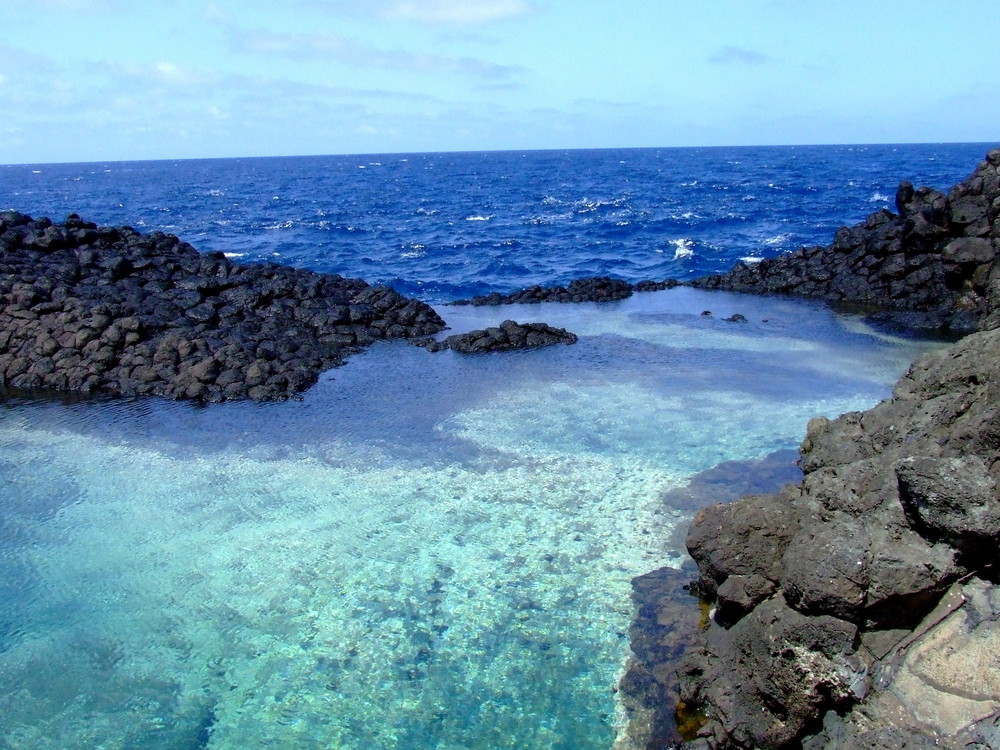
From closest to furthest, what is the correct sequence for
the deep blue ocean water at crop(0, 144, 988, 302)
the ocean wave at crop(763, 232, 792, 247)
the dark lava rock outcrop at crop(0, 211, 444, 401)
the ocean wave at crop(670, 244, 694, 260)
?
the dark lava rock outcrop at crop(0, 211, 444, 401) < the deep blue ocean water at crop(0, 144, 988, 302) < the ocean wave at crop(670, 244, 694, 260) < the ocean wave at crop(763, 232, 792, 247)

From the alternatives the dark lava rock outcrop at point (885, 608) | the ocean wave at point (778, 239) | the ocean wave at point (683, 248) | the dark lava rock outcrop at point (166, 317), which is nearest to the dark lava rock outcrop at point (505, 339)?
the dark lava rock outcrop at point (166, 317)

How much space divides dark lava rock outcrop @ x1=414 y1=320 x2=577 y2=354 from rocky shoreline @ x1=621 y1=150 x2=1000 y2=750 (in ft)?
46.5

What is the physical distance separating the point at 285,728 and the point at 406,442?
8.82 m

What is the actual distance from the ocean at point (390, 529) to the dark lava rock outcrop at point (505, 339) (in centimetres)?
76

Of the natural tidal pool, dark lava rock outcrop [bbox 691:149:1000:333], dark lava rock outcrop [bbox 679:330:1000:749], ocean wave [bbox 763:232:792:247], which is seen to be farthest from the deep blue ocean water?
dark lava rock outcrop [bbox 679:330:1000:749]

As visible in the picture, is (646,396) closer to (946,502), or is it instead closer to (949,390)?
(949,390)

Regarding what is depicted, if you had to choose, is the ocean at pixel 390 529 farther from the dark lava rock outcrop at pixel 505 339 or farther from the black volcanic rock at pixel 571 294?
the black volcanic rock at pixel 571 294

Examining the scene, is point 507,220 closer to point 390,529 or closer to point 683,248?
point 683,248

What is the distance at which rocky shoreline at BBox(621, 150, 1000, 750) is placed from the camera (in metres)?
6.83

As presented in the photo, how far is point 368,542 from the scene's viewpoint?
13.5 meters

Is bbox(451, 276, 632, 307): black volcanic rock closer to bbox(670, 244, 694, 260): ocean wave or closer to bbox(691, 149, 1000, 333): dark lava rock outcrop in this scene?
bbox(691, 149, 1000, 333): dark lava rock outcrop

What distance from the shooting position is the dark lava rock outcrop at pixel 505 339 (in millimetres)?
25281

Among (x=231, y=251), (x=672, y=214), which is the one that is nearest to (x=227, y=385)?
(x=231, y=251)

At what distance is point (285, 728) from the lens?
941 centimetres
